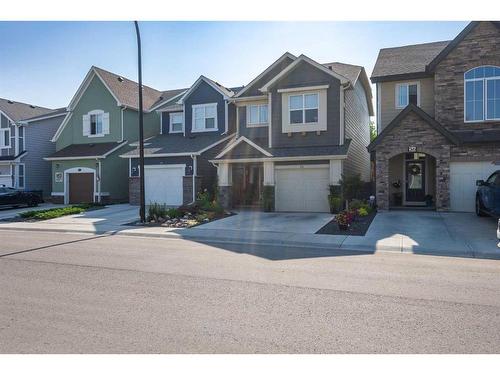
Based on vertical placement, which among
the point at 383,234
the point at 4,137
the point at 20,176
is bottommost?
the point at 383,234

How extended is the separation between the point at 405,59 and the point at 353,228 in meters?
13.2

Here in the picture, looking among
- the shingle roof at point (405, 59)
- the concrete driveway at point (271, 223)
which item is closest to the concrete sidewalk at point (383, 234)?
the concrete driveway at point (271, 223)

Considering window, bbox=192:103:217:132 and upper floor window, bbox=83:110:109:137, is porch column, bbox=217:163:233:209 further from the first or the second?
upper floor window, bbox=83:110:109:137

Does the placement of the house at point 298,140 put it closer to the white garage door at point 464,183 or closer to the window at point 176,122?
the white garage door at point 464,183

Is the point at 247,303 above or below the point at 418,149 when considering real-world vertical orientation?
below

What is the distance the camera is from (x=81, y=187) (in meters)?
26.2

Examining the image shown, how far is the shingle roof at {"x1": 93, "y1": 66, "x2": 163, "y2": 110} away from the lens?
26978 mm

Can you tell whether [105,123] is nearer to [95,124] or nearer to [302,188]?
[95,124]

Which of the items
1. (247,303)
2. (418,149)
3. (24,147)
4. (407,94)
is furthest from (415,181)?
(24,147)

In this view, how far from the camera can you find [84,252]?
386 inches

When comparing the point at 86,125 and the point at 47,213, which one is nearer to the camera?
the point at 47,213

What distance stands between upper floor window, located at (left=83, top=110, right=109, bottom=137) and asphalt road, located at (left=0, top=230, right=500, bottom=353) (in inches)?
758

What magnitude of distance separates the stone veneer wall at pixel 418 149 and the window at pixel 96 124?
2016 centimetres

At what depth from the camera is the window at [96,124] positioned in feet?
90.0
